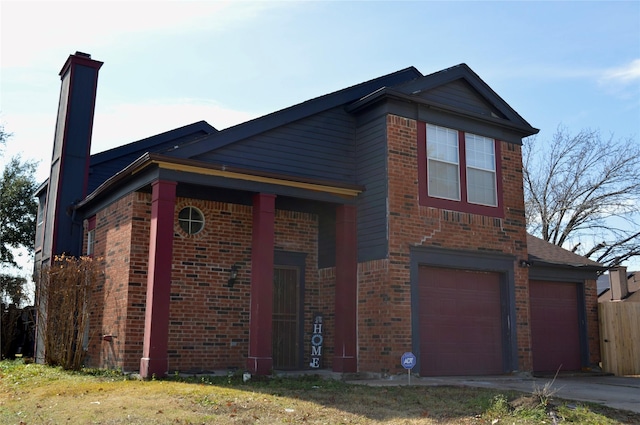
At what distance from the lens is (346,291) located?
1255 cm

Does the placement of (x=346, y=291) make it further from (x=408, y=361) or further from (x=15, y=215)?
(x=15, y=215)

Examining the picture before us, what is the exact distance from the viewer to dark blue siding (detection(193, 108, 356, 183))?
12281 millimetres

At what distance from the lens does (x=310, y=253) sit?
46.0 feet

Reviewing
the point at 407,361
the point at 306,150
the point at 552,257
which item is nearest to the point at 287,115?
the point at 306,150

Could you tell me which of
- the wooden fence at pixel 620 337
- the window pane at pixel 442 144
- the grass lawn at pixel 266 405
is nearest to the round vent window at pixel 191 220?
the grass lawn at pixel 266 405

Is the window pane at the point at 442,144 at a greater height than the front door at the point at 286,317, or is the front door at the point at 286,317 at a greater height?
the window pane at the point at 442,144

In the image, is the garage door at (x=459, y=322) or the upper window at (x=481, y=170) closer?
the garage door at (x=459, y=322)

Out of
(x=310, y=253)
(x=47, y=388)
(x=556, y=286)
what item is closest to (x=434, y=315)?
(x=310, y=253)

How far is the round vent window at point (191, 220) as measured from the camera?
497 inches

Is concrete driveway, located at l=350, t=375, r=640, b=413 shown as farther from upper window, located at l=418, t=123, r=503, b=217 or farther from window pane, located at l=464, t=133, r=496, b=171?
window pane, located at l=464, t=133, r=496, b=171

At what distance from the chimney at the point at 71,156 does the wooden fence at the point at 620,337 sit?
1329cm

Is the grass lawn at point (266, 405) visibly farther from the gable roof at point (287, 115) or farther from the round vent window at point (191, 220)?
the gable roof at point (287, 115)

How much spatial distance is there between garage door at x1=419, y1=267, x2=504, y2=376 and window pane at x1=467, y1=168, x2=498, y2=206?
1.59m

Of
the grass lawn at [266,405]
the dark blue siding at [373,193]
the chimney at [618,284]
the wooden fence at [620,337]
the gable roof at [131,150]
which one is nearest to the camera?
the grass lawn at [266,405]
